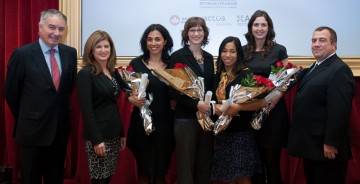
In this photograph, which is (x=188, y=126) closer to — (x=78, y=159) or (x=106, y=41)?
(x=106, y=41)

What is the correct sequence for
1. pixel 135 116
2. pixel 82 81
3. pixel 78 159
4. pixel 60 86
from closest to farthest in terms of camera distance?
1. pixel 82 81
2. pixel 60 86
3. pixel 135 116
4. pixel 78 159

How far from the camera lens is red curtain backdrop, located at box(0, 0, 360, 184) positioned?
3158mm

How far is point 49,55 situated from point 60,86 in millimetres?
228

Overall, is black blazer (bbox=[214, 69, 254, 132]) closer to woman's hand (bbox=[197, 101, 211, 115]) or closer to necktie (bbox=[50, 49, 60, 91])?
woman's hand (bbox=[197, 101, 211, 115])

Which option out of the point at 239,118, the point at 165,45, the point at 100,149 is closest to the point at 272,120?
the point at 239,118

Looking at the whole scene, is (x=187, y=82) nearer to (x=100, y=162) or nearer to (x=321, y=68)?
(x=100, y=162)

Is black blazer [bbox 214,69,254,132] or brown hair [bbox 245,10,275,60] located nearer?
black blazer [bbox 214,69,254,132]

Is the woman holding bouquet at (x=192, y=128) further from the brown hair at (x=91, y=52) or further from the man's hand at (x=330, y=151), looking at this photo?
the man's hand at (x=330, y=151)

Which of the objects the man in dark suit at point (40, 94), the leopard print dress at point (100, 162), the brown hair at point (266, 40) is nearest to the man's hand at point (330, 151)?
the brown hair at point (266, 40)

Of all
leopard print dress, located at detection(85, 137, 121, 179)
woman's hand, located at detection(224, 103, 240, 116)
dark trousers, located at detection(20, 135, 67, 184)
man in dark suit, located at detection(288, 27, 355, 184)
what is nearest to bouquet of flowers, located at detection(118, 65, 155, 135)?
leopard print dress, located at detection(85, 137, 121, 179)

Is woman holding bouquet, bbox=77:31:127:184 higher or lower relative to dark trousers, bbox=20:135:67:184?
higher

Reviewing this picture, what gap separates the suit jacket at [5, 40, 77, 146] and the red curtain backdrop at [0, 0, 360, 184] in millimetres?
986

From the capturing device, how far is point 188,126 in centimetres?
225

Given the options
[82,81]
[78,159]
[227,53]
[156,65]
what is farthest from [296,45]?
[78,159]
